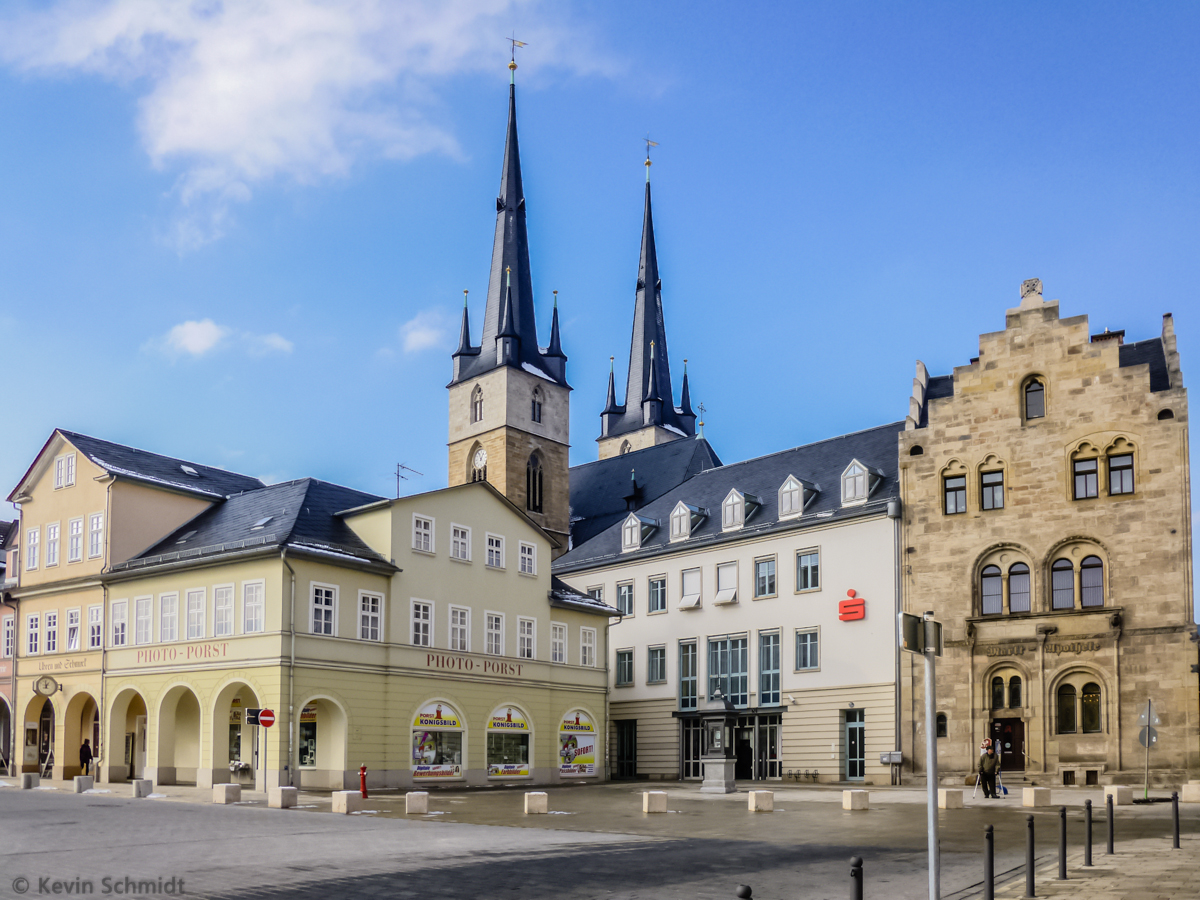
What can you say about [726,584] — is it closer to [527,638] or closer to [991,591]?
[527,638]

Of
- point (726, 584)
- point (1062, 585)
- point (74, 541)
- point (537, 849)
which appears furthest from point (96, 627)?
point (1062, 585)

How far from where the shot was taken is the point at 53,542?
1865 inches

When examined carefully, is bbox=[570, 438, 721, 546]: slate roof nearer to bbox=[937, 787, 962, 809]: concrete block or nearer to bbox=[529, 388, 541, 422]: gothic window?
bbox=[529, 388, 541, 422]: gothic window

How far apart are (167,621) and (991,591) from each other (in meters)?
29.3

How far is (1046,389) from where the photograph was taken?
46.0 meters

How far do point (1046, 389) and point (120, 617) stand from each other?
3421 centimetres

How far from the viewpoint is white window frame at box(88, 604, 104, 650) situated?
145 feet

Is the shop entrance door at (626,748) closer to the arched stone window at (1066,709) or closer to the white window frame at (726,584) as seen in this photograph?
the white window frame at (726,584)

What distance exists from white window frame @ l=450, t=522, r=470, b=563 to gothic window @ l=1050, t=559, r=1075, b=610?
69.4ft

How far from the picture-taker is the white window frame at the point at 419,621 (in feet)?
143

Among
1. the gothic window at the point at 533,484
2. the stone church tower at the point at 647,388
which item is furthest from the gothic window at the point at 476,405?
the stone church tower at the point at 647,388

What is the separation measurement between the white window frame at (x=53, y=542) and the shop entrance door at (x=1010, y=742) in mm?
35007

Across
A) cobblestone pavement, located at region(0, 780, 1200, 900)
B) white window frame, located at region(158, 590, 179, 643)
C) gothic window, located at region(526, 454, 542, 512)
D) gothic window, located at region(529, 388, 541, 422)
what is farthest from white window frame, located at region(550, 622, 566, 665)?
gothic window, located at region(529, 388, 541, 422)

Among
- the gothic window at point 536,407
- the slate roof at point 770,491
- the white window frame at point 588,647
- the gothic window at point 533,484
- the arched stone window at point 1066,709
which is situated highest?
the gothic window at point 536,407
